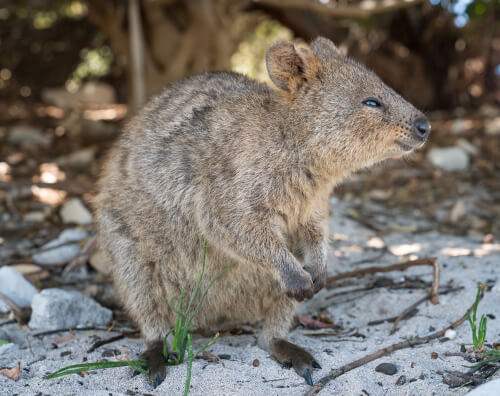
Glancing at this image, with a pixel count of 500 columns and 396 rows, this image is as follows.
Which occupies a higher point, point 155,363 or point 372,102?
point 372,102

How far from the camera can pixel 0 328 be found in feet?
11.5

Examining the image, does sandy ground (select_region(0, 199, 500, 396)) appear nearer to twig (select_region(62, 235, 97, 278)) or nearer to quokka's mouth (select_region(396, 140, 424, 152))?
twig (select_region(62, 235, 97, 278))

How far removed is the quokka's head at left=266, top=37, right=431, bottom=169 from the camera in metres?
3.07

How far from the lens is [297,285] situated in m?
3.07

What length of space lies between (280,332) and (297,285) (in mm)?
439

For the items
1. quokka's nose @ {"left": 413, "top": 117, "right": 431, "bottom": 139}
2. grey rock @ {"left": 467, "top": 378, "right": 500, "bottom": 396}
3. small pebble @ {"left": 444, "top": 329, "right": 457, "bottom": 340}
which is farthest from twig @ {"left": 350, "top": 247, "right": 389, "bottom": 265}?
grey rock @ {"left": 467, "top": 378, "right": 500, "bottom": 396}

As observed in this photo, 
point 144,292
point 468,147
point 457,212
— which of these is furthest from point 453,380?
point 468,147

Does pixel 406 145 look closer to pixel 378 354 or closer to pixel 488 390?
pixel 378 354

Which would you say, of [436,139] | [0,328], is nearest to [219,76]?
[0,328]

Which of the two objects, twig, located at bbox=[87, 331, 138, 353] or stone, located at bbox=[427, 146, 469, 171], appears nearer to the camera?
twig, located at bbox=[87, 331, 138, 353]

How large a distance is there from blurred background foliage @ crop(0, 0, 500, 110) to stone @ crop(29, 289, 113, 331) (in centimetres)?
373

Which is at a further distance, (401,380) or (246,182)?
(246,182)

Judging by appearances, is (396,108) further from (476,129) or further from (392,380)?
(476,129)

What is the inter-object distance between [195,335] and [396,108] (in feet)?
5.65
